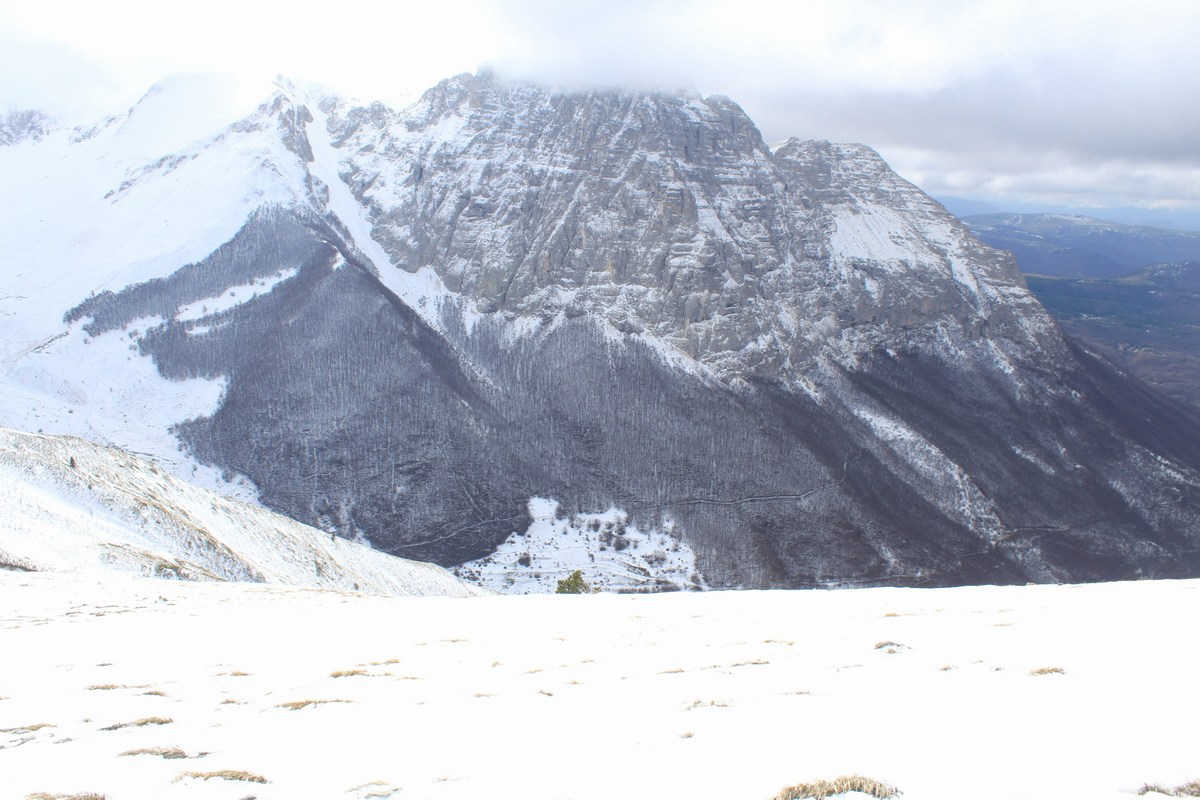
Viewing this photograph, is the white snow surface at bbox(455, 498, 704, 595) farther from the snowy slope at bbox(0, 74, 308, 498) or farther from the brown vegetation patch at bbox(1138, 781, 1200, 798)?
the brown vegetation patch at bbox(1138, 781, 1200, 798)

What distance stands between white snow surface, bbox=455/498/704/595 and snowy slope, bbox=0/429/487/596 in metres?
38.4

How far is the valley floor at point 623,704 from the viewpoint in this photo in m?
9.71

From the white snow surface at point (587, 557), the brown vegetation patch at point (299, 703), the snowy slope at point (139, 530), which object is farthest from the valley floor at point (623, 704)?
the white snow surface at point (587, 557)

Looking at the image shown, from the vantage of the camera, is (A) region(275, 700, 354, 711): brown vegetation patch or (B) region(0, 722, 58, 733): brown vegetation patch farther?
(A) region(275, 700, 354, 711): brown vegetation patch

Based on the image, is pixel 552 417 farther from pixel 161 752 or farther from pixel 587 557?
pixel 161 752

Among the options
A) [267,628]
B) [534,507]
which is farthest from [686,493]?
[267,628]

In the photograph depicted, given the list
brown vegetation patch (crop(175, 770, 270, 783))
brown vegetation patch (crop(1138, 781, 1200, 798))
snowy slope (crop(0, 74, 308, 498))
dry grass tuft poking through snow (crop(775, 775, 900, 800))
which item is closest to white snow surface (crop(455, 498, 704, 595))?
snowy slope (crop(0, 74, 308, 498))

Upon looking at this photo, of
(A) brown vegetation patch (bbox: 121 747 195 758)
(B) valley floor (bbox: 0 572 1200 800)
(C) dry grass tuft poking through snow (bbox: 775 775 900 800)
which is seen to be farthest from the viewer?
(A) brown vegetation patch (bbox: 121 747 195 758)

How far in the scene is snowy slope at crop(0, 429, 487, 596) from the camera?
45.4 meters

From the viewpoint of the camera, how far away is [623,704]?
14211mm

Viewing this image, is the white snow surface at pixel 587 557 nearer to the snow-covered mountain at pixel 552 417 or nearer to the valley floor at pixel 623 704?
the snow-covered mountain at pixel 552 417

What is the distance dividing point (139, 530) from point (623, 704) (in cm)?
5758

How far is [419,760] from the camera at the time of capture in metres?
11.4

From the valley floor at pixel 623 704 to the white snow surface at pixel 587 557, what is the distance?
310 ft
